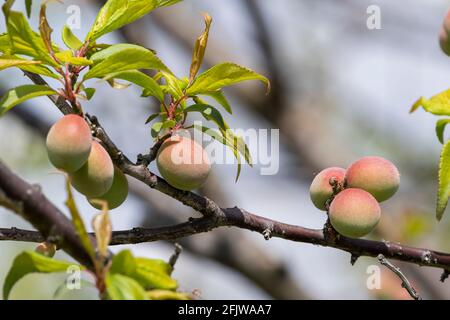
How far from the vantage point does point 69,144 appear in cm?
125

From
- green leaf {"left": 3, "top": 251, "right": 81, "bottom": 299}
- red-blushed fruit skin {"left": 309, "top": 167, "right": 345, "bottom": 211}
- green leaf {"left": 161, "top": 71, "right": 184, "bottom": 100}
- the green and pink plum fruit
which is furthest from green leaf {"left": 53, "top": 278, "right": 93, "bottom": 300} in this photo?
the green and pink plum fruit

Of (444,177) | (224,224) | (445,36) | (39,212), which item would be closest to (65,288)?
(39,212)

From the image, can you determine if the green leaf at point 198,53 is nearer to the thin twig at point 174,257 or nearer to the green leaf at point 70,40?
the green leaf at point 70,40

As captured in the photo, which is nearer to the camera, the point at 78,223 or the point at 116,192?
the point at 78,223

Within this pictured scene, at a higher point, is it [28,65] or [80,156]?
A: [28,65]

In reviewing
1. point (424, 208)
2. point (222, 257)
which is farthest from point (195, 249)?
point (424, 208)

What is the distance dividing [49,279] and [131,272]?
4.78 metres

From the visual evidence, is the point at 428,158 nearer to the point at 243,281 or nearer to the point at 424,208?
the point at 424,208

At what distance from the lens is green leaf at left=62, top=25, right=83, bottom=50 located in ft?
4.85

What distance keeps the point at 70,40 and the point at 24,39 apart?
0.18 metres

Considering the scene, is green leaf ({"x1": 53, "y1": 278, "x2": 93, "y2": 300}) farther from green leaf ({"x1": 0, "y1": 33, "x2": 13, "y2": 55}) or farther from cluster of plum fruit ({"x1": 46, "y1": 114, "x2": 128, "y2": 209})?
green leaf ({"x1": 0, "y1": 33, "x2": 13, "y2": 55})

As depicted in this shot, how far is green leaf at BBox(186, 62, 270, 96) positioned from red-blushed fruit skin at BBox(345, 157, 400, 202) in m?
0.27

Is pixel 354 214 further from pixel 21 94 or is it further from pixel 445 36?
pixel 21 94
